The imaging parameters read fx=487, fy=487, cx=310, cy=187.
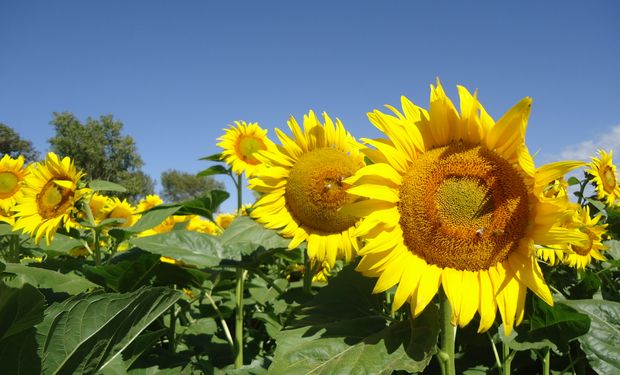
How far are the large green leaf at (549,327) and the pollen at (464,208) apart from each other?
446mm

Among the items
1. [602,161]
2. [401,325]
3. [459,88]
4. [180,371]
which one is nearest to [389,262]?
[401,325]

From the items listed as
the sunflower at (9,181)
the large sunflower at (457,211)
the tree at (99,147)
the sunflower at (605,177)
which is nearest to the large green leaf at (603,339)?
the large sunflower at (457,211)

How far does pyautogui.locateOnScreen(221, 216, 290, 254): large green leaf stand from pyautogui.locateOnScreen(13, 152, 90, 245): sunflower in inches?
49.2

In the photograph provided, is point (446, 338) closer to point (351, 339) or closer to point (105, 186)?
point (351, 339)

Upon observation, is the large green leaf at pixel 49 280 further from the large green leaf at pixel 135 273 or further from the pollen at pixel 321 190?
the pollen at pixel 321 190

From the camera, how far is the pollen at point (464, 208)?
1.42 metres

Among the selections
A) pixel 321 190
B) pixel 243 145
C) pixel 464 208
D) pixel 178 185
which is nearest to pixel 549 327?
pixel 464 208

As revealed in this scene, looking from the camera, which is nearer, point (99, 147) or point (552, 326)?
point (552, 326)

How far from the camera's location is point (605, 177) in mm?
4660

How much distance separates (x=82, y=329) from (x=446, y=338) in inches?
39.6

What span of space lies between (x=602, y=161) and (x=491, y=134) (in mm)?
3975

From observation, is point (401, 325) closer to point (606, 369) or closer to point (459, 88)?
point (459, 88)

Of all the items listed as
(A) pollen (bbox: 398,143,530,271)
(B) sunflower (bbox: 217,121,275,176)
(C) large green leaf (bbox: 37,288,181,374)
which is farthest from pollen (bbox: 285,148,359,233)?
(B) sunflower (bbox: 217,121,275,176)

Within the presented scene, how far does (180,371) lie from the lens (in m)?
2.01
